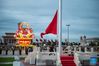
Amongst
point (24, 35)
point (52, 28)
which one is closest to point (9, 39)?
point (24, 35)

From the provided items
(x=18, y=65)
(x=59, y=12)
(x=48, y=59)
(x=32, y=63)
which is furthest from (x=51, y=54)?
(x=18, y=65)

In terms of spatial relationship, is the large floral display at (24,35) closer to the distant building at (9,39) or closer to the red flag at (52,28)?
the distant building at (9,39)

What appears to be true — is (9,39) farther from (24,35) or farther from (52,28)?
(52,28)

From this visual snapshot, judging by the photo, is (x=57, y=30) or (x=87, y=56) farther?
(x=87, y=56)

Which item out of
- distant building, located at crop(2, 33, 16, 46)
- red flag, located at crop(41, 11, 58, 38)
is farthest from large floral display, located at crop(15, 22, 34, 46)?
red flag, located at crop(41, 11, 58, 38)

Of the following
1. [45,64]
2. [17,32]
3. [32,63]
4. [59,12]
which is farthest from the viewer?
[17,32]

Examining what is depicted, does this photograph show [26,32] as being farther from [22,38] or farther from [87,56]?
[87,56]

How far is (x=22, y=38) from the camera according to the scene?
21.5m

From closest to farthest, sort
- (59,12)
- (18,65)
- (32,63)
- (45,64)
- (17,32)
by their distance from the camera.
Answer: (18,65)
(59,12)
(45,64)
(32,63)
(17,32)

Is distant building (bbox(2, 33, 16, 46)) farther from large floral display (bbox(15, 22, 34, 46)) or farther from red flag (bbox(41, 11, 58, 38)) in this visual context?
red flag (bbox(41, 11, 58, 38))

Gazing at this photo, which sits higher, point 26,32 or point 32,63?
point 26,32

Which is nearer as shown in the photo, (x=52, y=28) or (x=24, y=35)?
(x=52, y=28)

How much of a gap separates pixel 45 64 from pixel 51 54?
1.40 feet

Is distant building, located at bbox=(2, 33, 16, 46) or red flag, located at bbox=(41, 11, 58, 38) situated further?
distant building, located at bbox=(2, 33, 16, 46)
